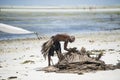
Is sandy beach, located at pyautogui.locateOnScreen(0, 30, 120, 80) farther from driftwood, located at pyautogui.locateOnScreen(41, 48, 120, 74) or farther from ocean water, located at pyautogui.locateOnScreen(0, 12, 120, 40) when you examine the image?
ocean water, located at pyautogui.locateOnScreen(0, 12, 120, 40)

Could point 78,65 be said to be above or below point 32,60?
above

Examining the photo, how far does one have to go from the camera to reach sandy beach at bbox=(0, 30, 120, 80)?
9.59 meters

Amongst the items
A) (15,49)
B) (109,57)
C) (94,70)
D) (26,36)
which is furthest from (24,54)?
(26,36)

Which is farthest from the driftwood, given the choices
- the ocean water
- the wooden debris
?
the ocean water

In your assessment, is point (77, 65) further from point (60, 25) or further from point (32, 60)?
point (60, 25)

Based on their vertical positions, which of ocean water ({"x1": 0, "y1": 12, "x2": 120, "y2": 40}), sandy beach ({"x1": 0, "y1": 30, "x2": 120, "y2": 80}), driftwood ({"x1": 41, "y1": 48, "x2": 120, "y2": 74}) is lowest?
ocean water ({"x1": 0, "y1": 12, "x2": 120, "y2": 40})

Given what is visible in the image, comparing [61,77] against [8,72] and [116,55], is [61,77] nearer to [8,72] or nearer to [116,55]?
[8,72]

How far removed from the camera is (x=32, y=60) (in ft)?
40.5

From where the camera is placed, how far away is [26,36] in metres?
20.2

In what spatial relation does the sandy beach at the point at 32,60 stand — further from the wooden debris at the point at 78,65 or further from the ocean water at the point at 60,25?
the ocean water at the point at 60,25

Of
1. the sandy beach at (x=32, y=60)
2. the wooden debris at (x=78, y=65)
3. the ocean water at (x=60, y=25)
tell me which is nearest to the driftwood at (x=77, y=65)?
the wooden debris at (x=78, y=65)

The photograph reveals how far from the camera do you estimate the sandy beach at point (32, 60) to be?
31.4 feet

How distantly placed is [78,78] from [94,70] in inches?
38.1

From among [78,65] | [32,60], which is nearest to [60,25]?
[32,60]
